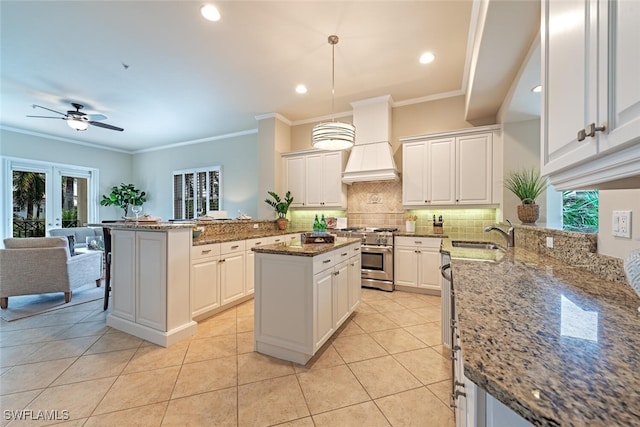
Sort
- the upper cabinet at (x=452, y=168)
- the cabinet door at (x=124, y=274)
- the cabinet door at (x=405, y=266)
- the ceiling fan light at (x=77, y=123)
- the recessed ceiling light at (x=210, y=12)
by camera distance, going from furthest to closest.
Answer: the ceiling fan light at (x=77, y=123), the cabinet door at (x=405, y=266), the upper cabinet at (x=452, y=168), the cabinet door at (x=124, y=274), the recessed ceiling light at (x=210, y=12)

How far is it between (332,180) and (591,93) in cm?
394

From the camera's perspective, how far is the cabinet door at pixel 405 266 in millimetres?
3789

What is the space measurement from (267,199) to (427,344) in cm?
365

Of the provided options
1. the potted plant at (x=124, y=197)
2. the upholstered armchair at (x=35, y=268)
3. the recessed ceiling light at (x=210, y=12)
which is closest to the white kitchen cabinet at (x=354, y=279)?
the recessed ceiling light at (x=210, y=12)

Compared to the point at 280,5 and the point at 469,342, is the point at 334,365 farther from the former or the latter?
the point at 280,5

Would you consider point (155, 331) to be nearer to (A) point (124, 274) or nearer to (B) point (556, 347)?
(A) point (124, 274)

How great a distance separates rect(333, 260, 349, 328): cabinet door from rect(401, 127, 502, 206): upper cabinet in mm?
2072

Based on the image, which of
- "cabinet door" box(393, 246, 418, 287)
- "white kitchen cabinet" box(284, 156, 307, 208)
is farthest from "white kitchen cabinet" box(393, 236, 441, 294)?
"white kitchen cabinet" box(284, 156, 307, 208)

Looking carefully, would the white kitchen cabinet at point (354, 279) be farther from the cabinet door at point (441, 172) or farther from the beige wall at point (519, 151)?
the beige wall at point (519, 151)

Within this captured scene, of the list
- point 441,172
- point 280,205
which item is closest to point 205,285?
point 280,205

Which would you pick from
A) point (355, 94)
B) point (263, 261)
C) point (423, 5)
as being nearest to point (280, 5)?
point (423, 5)

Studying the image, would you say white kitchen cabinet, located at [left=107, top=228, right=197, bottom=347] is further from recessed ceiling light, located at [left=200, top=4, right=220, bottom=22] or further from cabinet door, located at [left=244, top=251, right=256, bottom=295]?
recessed ceiling light, located at [left=200, top=4, right=220, bottom=22]

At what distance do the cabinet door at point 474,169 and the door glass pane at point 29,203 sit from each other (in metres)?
8.75

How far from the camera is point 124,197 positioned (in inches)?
280
